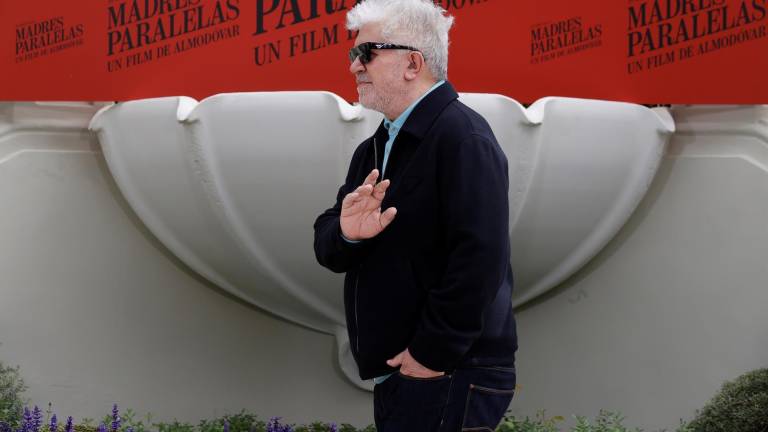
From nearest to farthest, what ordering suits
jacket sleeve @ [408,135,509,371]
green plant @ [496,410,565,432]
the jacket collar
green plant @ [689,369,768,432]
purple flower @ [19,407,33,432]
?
jacket sleeve @ [408,135,509,371]
the jacket collar
green plant @ [689,369,768,432]
purple flower @ [19,407,33,432]
green plant @ [496,410,565,432]

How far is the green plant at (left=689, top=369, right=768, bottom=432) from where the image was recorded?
2.89 m

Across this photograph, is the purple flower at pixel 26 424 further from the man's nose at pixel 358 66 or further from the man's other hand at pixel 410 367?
the man's nose at pixel 358 66

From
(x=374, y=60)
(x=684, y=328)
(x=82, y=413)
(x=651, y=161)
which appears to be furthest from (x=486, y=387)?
(x=82, y=413)

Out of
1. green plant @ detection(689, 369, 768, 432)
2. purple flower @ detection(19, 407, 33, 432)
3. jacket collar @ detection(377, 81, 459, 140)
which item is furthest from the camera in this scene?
purple flower @ detection(19, 407, 33, 432)

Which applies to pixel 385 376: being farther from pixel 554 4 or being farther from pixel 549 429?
pixel 554 4

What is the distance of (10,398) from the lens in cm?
338

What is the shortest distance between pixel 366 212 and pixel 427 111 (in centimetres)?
23

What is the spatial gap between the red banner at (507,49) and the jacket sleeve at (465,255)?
159 centimetres

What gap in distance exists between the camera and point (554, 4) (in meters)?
3.38

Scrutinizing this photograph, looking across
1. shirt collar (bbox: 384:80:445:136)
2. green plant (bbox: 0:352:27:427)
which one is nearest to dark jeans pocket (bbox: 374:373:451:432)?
shirt collar (bbox: 384:80:445:136)

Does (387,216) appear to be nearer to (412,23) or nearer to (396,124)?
(396,124)

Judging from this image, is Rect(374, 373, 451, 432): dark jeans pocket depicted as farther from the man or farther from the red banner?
the red banner

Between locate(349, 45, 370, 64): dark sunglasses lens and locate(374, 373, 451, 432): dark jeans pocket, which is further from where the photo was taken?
locate(349, 45, 370, 64): dark sunglasses lens

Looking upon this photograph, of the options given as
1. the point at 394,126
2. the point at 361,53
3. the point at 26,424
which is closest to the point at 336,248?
the point at 394,126
